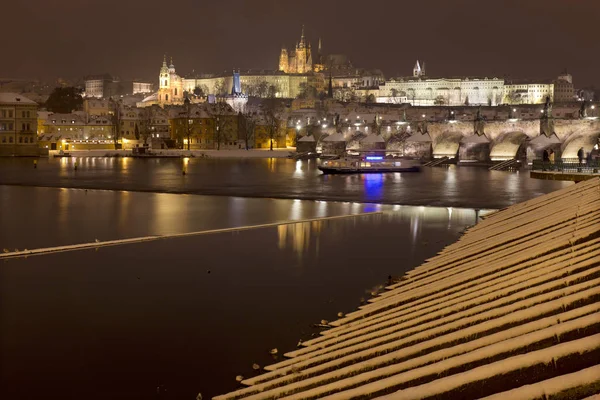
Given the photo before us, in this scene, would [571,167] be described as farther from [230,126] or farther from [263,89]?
[263,89]

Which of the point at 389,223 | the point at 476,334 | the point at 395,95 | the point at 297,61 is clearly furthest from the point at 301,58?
the point at 476,334

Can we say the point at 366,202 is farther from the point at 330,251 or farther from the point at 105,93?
the point at 105,93

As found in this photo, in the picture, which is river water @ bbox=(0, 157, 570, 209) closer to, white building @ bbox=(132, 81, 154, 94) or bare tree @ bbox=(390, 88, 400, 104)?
bare tree @ bbox=(390, 88, 400, 104)

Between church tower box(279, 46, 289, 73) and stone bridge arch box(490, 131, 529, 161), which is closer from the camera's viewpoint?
stone bridge arch box(490, 131, 529, 161)

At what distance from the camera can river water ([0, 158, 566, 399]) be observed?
857 centimetres

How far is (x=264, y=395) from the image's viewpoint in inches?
279

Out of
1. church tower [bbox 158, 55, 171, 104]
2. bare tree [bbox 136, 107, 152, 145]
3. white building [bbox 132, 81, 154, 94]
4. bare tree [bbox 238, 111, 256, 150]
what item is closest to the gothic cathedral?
church tower [bbox 158, 55, 171, 104]

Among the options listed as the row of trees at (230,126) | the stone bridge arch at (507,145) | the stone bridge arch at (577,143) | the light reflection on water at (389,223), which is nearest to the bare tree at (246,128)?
the row of trees at (230,126)

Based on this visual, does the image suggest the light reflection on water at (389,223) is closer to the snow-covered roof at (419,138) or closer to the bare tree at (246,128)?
the snow-covered roof at (419,138)

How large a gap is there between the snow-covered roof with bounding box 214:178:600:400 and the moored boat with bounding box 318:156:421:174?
39.6m

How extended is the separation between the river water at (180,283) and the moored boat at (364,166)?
2348 cm

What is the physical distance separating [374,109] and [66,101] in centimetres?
4509

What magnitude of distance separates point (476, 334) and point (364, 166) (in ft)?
157

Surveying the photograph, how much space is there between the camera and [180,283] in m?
12.8
